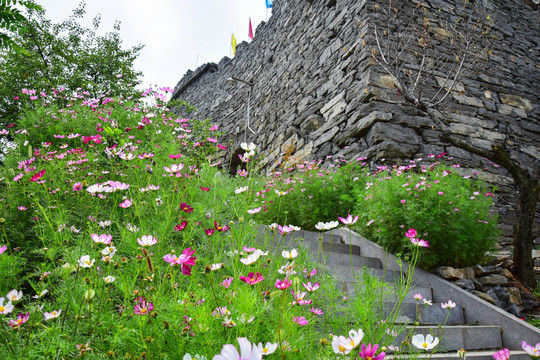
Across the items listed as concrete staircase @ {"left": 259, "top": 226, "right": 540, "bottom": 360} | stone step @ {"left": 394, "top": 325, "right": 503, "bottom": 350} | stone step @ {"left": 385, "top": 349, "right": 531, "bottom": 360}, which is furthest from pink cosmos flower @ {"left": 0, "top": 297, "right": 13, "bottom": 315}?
stone step @ {"left": 394, "top": 325, "right": 503, "bottom": 350}

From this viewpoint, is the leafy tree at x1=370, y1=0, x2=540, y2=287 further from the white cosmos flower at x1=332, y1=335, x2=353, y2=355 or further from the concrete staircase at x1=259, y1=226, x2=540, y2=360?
the white cosmos flower at x1=332, y1=335, x2=353, y2=355

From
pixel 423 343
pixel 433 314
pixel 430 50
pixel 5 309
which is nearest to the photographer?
pixel 5 309

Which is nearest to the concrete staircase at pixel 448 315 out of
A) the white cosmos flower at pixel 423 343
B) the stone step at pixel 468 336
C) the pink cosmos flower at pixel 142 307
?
the stone step at pixel 468 336

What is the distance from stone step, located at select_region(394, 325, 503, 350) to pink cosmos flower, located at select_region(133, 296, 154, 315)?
1.49 metres

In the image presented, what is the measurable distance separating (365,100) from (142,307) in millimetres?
4016

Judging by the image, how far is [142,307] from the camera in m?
1.07

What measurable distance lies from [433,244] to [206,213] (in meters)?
1.84

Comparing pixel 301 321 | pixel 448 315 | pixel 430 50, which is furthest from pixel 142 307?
pixel 430 50

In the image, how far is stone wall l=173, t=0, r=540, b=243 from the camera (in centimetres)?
429

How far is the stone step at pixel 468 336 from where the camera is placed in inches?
76.1

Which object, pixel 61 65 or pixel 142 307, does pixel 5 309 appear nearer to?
pixel 142 307

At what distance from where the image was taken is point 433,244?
8.74ft

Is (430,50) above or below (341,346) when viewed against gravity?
above

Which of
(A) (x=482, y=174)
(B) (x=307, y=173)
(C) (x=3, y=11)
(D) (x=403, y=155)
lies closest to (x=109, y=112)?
(B) (x=307, y=173)
